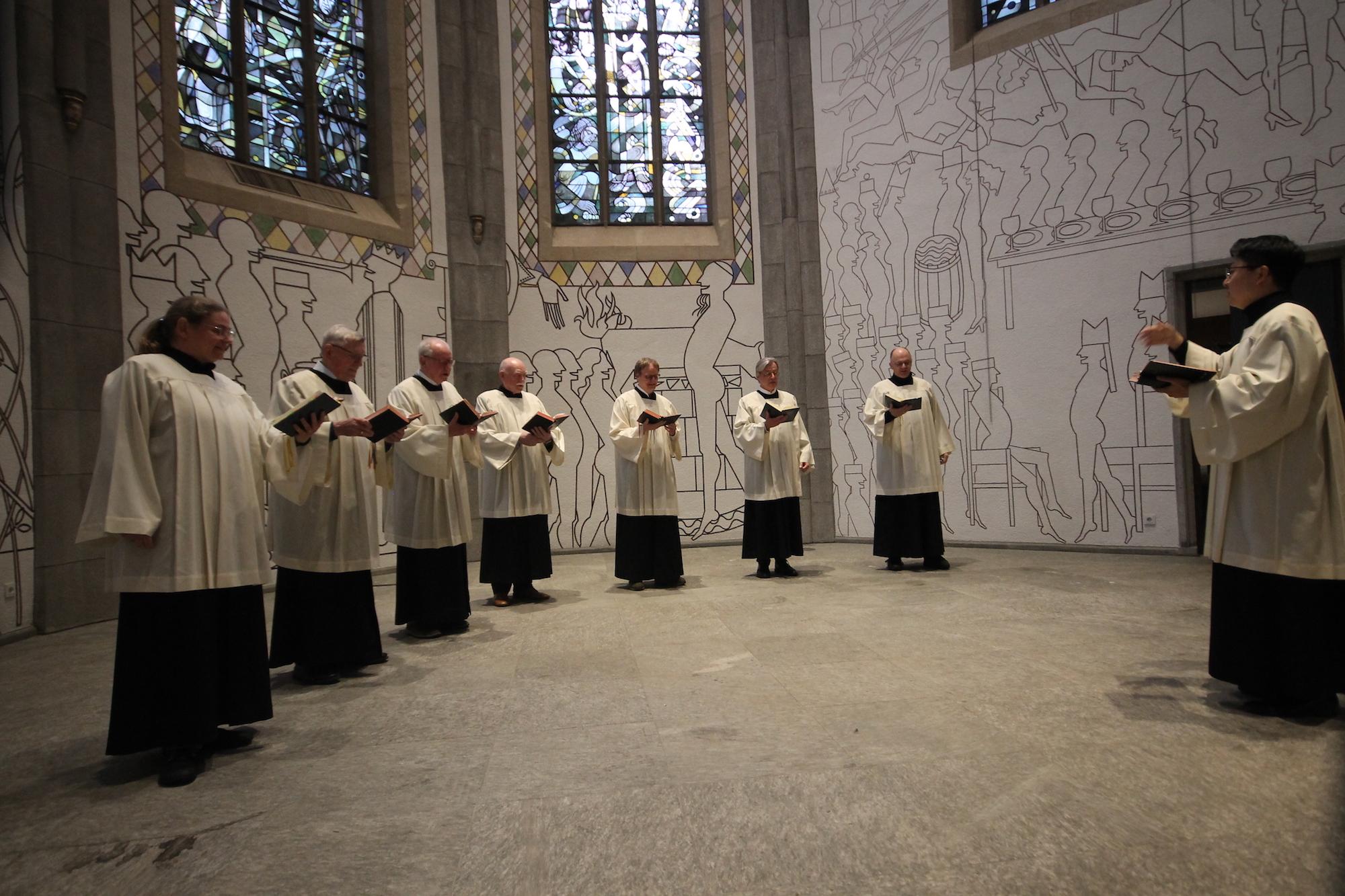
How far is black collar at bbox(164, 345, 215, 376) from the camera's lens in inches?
125

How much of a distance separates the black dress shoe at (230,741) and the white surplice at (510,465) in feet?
9.32

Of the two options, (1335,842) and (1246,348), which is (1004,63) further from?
(1335,842)

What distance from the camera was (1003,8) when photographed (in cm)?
870

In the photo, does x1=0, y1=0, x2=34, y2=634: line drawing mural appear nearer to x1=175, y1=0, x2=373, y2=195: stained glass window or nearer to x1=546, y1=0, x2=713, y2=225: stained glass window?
x1=175, y1=0, x2=373, y2=195: stained glass window

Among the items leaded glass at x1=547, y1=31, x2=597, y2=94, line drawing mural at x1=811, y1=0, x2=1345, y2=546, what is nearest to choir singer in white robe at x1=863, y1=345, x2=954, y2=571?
line drawing mural at x1=811, y1=0, x2=1345, y2=546

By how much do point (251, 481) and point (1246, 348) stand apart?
13.5 feet

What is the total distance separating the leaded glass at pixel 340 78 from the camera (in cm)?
847

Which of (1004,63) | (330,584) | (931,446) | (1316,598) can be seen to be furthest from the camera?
(1004,63)

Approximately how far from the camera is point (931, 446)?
23.7ft

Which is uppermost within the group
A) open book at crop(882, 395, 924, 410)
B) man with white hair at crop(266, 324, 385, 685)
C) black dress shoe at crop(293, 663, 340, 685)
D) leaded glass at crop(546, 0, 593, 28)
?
leaded glass at crop(546, 0, 593, 28)

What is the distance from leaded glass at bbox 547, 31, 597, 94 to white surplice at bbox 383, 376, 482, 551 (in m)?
6.17

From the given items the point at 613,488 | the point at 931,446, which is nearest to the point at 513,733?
the point at 931,446

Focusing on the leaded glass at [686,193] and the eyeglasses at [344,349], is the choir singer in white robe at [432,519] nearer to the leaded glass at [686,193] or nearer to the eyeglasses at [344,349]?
the eyeglasses at [344,349]

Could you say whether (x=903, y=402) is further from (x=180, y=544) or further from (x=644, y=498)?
(x=180, y=544)
